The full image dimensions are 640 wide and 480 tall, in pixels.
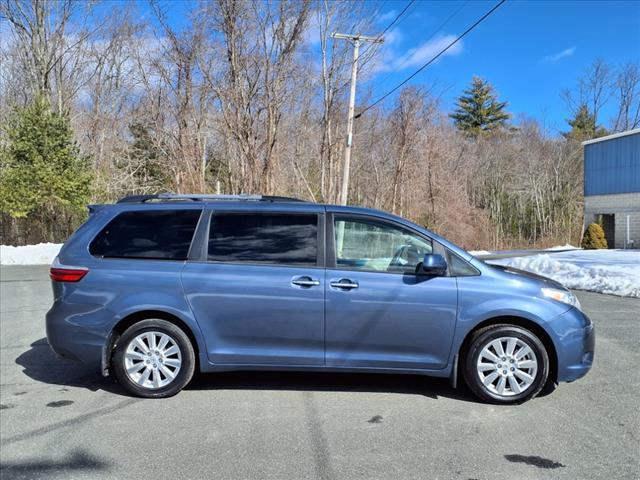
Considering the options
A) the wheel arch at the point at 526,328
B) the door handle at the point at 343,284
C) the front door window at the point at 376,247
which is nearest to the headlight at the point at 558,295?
the wheel arch at the point at 526,328

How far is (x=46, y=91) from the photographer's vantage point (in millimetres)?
30844

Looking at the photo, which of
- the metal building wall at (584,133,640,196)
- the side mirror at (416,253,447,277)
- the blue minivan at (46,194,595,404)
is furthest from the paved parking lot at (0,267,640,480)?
the metal building wall at (584,133,640,196)

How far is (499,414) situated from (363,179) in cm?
2971

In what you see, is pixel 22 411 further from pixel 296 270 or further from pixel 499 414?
pixel 499 414

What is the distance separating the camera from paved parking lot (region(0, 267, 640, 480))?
332cm

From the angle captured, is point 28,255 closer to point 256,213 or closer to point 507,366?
point 256,213

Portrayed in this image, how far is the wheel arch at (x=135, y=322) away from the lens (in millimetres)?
4629

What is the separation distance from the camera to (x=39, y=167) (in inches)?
981

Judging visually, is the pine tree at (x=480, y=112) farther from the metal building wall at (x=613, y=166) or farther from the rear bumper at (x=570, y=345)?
the rear bumper at (x=570, y=345)

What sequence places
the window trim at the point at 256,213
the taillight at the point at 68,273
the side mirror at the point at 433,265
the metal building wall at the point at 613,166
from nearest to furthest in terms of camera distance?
1. the side mirror at the point at 433,265
2. the window trim at the point at 256,213
3. the taillight at the point at 68,273
4. the metal building wall at the point at 613,166

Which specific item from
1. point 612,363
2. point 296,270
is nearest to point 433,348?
point 296,270

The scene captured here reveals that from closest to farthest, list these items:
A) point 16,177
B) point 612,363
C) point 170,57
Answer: point 612,363 < point 170,57 < point 16,177

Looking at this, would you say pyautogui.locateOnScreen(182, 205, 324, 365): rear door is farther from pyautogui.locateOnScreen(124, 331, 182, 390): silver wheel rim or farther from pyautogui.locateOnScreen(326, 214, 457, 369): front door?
pyautogui.locateOnScreen(124, 331, 182, 390): silver wheel rim

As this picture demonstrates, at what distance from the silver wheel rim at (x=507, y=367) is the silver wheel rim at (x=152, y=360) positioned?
271cm
